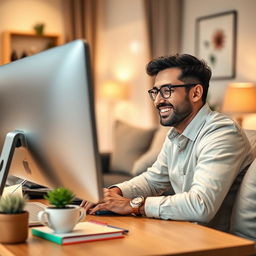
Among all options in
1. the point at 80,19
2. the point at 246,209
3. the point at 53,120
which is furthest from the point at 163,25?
the point at 53,120

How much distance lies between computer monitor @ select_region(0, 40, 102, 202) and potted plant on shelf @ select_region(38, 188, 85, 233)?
33mm

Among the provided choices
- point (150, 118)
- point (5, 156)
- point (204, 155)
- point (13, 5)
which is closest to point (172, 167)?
point (204, 155)

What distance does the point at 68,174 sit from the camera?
1.49m

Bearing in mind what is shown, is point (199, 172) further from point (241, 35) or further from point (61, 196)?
point (241, 35)

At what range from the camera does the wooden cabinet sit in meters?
6.77

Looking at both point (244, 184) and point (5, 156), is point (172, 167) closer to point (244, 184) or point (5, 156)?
point (244, 184)

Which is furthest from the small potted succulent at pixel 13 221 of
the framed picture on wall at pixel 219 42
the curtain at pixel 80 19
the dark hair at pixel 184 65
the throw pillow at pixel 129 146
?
the curtain at pixel 80 19

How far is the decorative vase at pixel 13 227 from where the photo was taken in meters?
1.45

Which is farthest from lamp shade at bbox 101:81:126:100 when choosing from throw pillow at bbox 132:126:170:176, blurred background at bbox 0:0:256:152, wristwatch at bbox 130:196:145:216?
wristwatch at bbox 130:196:145:216

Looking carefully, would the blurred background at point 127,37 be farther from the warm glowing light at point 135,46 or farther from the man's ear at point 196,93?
the man's ear at point 196,93

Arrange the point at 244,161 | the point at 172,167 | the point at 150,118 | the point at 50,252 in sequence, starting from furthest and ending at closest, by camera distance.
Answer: the point at 150,118 → the point at 172,167 → the point at 244,161 → the point at 50,252

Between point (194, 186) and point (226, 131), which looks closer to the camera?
point (194, 186)

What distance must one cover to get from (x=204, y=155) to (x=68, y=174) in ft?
2.16

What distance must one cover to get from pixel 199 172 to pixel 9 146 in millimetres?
663
